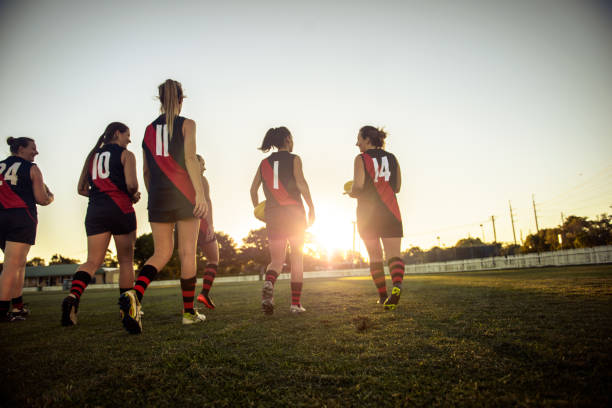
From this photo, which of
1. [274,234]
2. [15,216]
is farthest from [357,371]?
[15,216]

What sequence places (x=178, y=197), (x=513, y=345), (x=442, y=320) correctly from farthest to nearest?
(x=178, y=197)
(x=442, y=320)
(x=513, y=345)

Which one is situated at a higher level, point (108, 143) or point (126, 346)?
point (108, 143)

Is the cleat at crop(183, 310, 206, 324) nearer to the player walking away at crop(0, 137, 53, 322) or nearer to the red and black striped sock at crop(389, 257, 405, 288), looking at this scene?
the red and black striped sock at crop(389, 257, 405, 288)

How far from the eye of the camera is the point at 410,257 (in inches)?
2094

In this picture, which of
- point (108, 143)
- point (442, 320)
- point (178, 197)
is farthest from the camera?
point (108, 143)

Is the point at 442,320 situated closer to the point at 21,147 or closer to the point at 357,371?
the point at 357,371

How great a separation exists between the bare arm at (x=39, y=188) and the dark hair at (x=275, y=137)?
127 inches

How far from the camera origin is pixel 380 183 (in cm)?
430

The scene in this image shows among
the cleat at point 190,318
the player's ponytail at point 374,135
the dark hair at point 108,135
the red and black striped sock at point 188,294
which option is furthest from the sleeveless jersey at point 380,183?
the dark hair at point 108,135

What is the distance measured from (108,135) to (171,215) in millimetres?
1521

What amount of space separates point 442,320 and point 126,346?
8.03 feet

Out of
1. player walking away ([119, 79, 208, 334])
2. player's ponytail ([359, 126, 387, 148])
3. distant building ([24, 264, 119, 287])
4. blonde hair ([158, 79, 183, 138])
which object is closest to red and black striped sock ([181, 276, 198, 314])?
player walking away ([119, 79, 208, 334])

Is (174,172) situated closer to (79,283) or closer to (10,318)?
(79,283)

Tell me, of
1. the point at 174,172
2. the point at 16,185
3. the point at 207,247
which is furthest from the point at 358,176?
the point at 16,185
